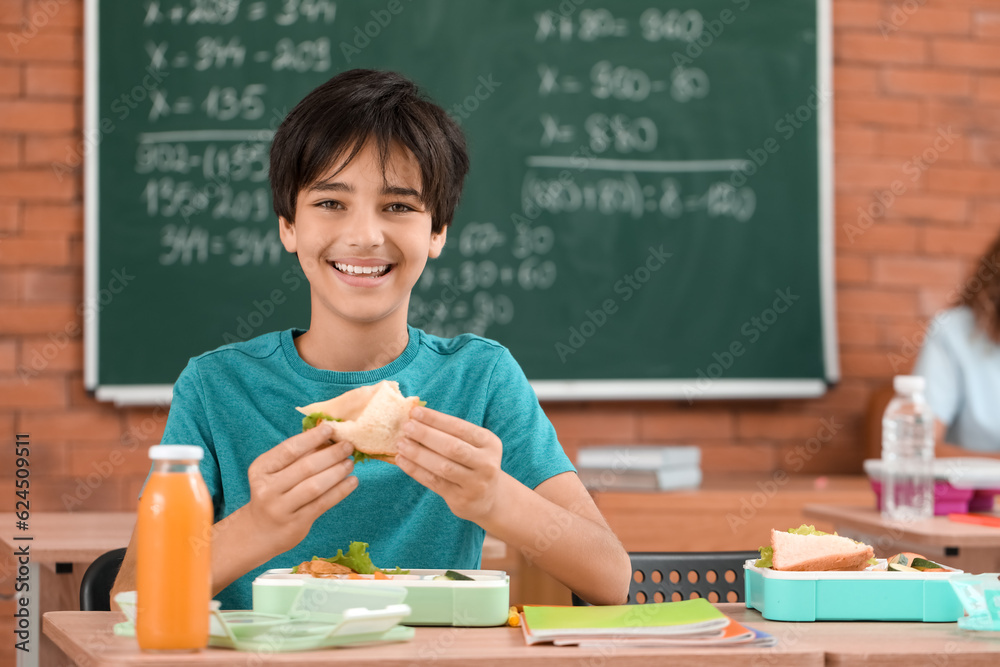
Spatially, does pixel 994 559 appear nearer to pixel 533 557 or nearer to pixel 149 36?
pixel 533 557

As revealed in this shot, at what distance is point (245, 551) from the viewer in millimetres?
1143

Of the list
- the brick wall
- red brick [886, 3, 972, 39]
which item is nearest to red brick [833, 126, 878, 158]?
the brick wall

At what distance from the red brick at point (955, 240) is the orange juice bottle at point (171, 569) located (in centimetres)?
316

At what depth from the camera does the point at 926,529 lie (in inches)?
78.2

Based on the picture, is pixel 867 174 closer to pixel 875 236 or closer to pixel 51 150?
pixel 875 236

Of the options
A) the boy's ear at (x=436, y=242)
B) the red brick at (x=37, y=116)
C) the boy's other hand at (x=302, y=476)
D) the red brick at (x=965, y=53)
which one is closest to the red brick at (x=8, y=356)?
the red brick at (x=37, y=116)

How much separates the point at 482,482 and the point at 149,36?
7.80ft

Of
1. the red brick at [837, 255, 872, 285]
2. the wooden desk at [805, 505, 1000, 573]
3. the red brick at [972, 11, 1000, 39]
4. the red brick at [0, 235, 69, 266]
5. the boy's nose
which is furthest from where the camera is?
the red brick at [972, 11, 1000, 39]

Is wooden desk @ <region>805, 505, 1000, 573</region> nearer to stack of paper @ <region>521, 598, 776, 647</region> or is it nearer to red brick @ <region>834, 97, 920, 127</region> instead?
stack of paper @ <region>521, 598, 776, 647</region>

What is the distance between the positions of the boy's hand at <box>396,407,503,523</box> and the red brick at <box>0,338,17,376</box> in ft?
7.42

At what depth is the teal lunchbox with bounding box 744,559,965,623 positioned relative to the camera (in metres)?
1.16

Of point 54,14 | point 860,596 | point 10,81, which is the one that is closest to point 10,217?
point 10,81

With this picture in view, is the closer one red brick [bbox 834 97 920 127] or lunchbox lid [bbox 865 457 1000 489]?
lunchbox lid [bbox 865 457 1000 489]

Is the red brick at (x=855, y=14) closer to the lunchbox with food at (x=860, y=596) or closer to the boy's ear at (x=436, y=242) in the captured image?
the boy's ear at (x=436, y=242)
